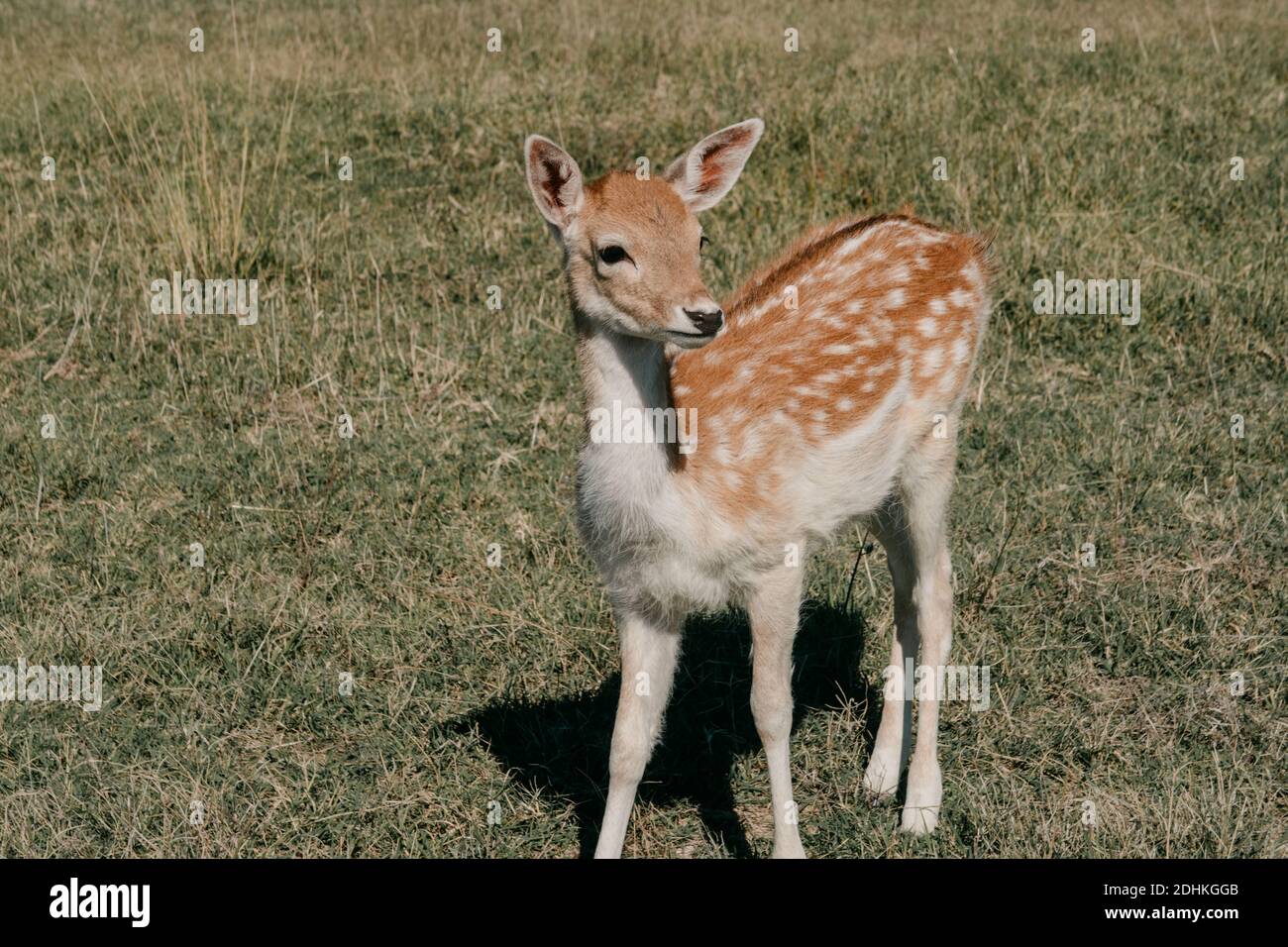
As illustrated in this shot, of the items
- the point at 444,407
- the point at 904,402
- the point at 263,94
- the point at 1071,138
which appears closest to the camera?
the point at 904,402

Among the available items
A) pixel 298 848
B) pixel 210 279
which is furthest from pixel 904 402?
pixel 210 279

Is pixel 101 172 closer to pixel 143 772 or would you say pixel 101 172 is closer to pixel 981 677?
pixel 143 772

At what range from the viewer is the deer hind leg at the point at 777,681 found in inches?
155

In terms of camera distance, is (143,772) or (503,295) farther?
(503,295)

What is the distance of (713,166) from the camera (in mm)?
4207

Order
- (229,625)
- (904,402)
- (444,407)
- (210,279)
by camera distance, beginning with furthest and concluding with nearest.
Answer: (210,279)
(444,407)
(229,625)
(904,402)

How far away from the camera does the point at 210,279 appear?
7418mm

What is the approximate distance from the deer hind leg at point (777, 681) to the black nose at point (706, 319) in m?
0.79

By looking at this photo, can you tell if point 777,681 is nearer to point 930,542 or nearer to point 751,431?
point 751,431

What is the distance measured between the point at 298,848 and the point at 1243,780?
2716mm

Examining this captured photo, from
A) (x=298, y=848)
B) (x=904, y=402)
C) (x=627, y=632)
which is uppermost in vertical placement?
(x=904, y=402)

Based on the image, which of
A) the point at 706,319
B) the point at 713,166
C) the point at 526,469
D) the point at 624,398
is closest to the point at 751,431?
the point at 624,398

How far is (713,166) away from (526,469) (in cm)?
215

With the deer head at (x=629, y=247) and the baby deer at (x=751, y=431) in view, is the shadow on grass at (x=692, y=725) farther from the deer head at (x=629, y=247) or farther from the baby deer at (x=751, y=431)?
the deer head at (x=629, y=247)
